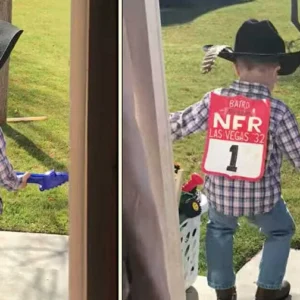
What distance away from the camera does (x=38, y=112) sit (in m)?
1.86

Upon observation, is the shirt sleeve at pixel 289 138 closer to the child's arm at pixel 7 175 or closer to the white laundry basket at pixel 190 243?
the white laundry basket at pixel 190 243

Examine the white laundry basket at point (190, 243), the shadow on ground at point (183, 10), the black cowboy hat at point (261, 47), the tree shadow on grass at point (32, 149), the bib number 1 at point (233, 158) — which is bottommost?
the white laundry basket at point (190, 243)

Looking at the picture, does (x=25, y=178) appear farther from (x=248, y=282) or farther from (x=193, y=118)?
(x=248, y=282)

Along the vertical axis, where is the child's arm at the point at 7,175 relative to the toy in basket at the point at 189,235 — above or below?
above

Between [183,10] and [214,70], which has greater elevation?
[183,10]

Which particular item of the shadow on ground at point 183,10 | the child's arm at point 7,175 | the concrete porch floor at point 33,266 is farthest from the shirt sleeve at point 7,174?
the shadow on ground at point 183,10

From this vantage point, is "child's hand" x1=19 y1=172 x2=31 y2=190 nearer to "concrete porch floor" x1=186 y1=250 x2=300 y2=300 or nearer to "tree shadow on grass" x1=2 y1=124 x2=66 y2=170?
"tree shadow on grass" x1=2 y1=124 x2=66 y2=170

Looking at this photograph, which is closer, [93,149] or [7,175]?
[93,149]

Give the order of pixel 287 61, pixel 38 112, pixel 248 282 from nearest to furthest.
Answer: pixel 287 61
pixel 248 282
pixel 38 112

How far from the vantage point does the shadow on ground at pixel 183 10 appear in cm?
165

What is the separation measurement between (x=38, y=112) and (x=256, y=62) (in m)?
0.62

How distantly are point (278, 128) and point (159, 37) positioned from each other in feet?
1.22

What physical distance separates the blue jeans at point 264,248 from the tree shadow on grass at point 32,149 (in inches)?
17.8

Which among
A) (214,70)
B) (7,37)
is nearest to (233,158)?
(214,70)
